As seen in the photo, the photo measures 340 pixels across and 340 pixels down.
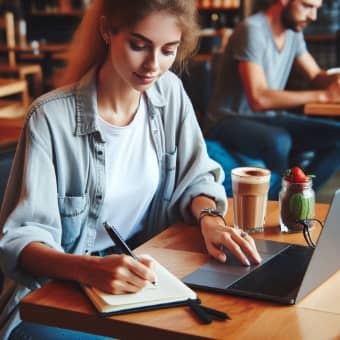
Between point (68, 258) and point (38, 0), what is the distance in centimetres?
833

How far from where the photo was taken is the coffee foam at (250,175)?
157 centimetres

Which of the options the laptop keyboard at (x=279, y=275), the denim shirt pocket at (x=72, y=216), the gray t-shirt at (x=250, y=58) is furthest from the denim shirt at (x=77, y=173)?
the gray t-shirt at (x=250, y=58)

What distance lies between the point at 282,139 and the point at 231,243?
1.98 meters

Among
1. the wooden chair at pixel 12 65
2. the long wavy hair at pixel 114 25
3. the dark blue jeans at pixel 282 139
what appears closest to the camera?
the long wavy hair at pixel 114 25

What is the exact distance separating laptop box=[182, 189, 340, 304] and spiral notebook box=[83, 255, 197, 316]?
0.05 meters

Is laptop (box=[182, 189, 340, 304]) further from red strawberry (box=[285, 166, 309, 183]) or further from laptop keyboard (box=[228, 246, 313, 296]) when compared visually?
red strawberry (box=[285, 166, 309, 183])

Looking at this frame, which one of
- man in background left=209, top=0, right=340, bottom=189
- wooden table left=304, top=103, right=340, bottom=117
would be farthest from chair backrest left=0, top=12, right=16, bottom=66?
wooden table left=304, top=103, right=340, bottom=117

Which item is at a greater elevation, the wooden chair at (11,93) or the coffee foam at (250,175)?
the coffee foam at (250,175)

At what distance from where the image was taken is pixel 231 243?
1366 mm

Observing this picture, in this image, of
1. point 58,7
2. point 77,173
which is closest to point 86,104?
point 77,173

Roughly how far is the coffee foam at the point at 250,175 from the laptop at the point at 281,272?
0.21 metres

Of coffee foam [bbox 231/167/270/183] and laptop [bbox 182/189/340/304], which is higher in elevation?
coffee foam [bbox 231/167/270/183]

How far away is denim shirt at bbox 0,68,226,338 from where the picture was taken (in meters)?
1.41

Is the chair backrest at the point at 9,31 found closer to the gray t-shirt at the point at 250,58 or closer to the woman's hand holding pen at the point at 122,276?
the gray t-shirt at the point at 250,58
